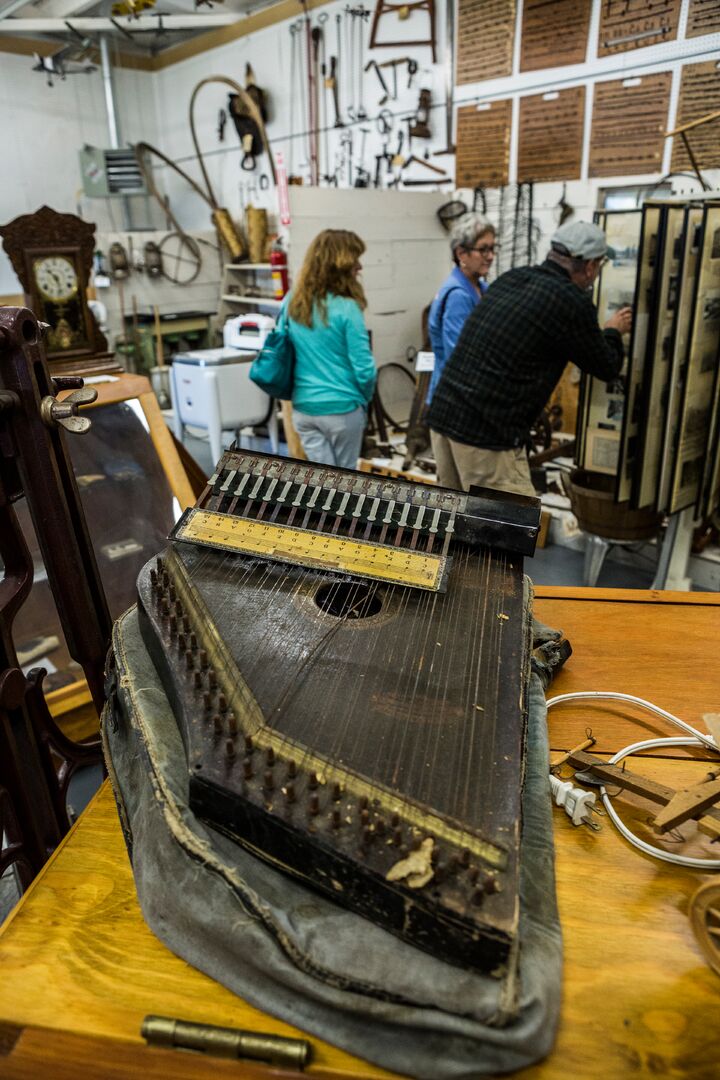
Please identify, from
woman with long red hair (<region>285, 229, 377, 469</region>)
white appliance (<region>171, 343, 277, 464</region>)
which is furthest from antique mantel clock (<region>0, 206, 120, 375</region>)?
white appliance (<region>171, 343, 277, 464</region>)

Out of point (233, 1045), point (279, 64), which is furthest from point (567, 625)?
point (279, 64)

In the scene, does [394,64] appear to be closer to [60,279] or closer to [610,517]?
[60,279]

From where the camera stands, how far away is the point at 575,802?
101cm

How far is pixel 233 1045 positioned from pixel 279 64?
24.4 ft

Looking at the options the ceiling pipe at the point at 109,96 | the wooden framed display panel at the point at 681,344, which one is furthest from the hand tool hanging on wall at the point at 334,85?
the wooden framed display panel at the point at 681,344

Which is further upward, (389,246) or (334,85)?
(334,85)

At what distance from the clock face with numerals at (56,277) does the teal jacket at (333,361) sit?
0.90 meters

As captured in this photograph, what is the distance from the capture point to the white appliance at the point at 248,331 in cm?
528

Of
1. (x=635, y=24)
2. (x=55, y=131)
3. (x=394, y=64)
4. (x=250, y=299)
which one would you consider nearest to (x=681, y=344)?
(x=635, y=24)

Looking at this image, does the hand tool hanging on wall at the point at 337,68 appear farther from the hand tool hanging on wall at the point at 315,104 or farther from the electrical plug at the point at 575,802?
the electrical plug at the point at 575,802

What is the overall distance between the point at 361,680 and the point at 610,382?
2.24 meters

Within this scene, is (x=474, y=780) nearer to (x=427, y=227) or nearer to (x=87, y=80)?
(x=427, y=227)

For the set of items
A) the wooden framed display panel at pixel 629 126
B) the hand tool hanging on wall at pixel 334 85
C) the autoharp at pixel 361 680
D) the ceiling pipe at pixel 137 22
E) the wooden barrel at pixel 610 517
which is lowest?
the wooden barrel at pixel 610 517

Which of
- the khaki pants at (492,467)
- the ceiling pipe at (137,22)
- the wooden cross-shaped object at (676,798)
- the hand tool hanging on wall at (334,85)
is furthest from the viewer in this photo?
the ceiling pipe at (137,22)
